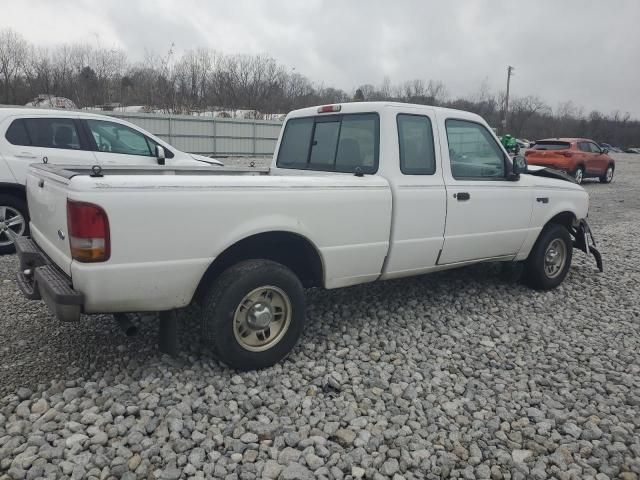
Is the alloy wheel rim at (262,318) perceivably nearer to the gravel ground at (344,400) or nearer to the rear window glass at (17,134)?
the gravel ground at (344,400)

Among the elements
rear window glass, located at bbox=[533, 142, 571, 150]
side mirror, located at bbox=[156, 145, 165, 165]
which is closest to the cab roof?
side mirror, located at bbox=[156, 145, 165, 165]

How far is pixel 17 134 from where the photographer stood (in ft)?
21.0

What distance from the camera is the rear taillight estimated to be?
2.72 metres

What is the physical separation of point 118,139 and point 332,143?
4.15m

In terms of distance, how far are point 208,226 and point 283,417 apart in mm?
1268

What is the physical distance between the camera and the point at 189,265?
3062mm

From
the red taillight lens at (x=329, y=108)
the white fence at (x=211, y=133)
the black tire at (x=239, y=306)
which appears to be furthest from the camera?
the white fence at (x=211, y=133)

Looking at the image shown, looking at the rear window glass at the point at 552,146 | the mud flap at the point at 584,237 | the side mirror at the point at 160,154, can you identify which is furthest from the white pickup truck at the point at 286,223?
the rear window glass at the point at 552,146

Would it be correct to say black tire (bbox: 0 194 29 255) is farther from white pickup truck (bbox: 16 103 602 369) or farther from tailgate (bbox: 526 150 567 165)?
tailgate (bbox: 526 150 567 165)

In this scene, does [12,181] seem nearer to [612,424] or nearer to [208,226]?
[208,226]

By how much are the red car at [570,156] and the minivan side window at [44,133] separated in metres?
16.1

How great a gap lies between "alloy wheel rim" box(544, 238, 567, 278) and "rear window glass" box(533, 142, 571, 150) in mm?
14272

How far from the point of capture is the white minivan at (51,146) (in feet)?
20.4

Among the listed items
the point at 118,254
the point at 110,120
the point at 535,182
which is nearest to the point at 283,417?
the point at 118,254
